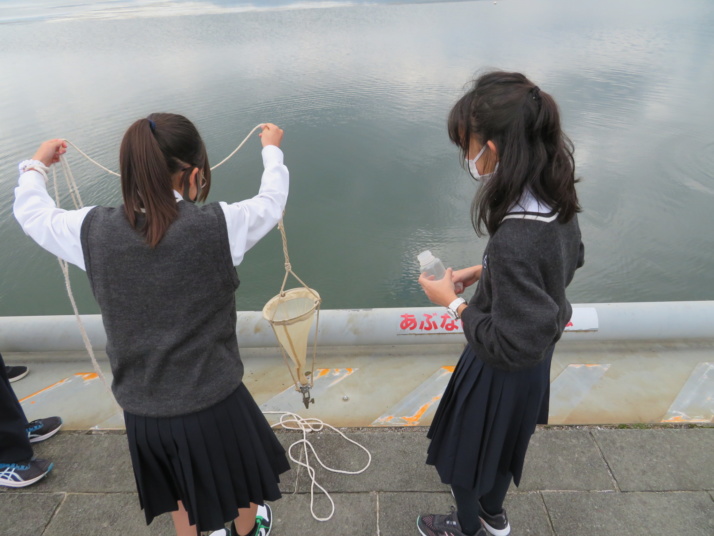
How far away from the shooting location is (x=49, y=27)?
16875mm

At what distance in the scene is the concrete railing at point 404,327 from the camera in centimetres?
254

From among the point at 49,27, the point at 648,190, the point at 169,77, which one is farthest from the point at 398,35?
the point at 49,27

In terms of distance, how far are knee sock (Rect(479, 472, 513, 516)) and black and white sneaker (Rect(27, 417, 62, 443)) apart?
6.08 feet

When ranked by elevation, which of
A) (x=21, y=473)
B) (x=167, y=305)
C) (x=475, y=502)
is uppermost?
(x=167, y=305)

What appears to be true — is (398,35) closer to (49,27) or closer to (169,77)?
(169,77)

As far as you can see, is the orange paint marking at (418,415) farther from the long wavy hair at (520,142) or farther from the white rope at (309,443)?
the long wavy hair at (520,142)

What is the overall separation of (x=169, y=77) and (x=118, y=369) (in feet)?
31.4

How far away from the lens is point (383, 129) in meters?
6.84

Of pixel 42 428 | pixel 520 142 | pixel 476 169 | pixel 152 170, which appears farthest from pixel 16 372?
pixel 520 142

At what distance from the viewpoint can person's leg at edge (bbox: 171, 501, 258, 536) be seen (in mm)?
1532

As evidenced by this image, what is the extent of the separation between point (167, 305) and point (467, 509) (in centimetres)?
115

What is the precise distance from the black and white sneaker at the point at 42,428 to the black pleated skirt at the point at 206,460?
3.34ft

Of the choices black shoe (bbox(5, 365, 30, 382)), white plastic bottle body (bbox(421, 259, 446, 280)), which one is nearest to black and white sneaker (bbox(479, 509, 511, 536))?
white plastic bottle body (bbox(421, 259, 446, 280))

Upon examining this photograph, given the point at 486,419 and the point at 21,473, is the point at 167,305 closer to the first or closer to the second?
the point at 486,419
